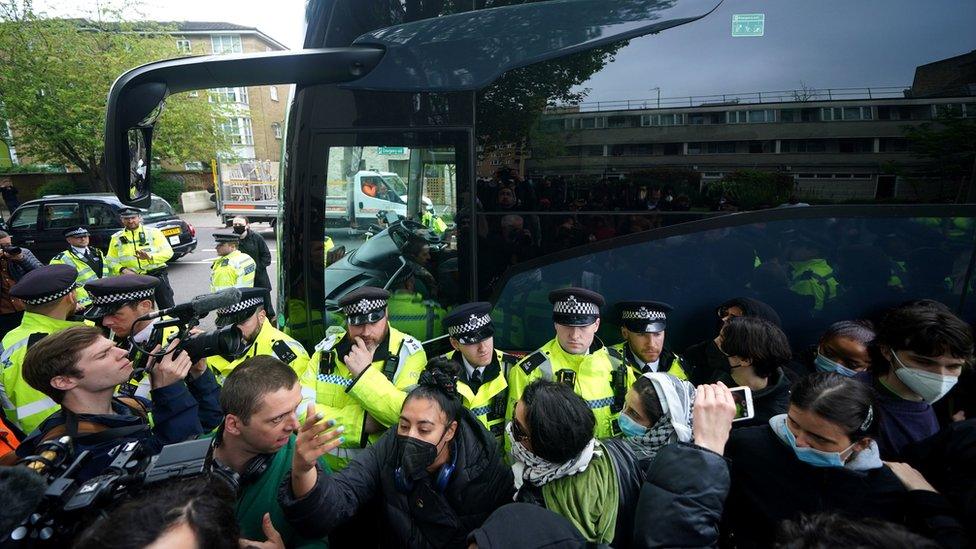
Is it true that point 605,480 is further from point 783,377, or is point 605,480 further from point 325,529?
point 783,377

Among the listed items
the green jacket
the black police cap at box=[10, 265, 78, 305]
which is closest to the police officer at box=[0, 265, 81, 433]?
the black police cap at box=[10, 265, 78, 305]

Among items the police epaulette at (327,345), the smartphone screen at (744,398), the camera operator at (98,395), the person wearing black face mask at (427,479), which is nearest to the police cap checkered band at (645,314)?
the smartphone screen at (744,398)

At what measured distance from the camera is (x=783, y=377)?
240cm

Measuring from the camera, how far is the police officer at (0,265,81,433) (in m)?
2.68

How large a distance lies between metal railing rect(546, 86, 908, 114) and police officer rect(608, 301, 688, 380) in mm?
1143

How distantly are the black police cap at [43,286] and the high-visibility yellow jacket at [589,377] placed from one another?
3.05 m

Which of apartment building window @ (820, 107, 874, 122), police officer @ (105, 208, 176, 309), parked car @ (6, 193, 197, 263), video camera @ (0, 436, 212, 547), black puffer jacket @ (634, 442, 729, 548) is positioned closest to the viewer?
video camera @ (0, 436, 212, 547)

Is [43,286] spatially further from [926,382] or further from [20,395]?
[926,382]

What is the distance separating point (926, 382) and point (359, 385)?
256 centimetres

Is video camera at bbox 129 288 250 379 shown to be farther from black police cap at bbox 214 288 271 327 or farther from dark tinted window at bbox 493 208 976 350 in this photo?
dark tinted window at bbox 493 208 976 350

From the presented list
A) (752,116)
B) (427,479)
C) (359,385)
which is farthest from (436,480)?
(752,116)

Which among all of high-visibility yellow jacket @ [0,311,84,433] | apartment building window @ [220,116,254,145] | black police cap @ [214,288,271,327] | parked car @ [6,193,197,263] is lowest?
high-visibility yellow jacket @ [0,311,84,433]

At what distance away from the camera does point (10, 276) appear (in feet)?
18.7

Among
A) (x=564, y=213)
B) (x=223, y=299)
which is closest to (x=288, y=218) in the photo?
(x=223, y=299)
